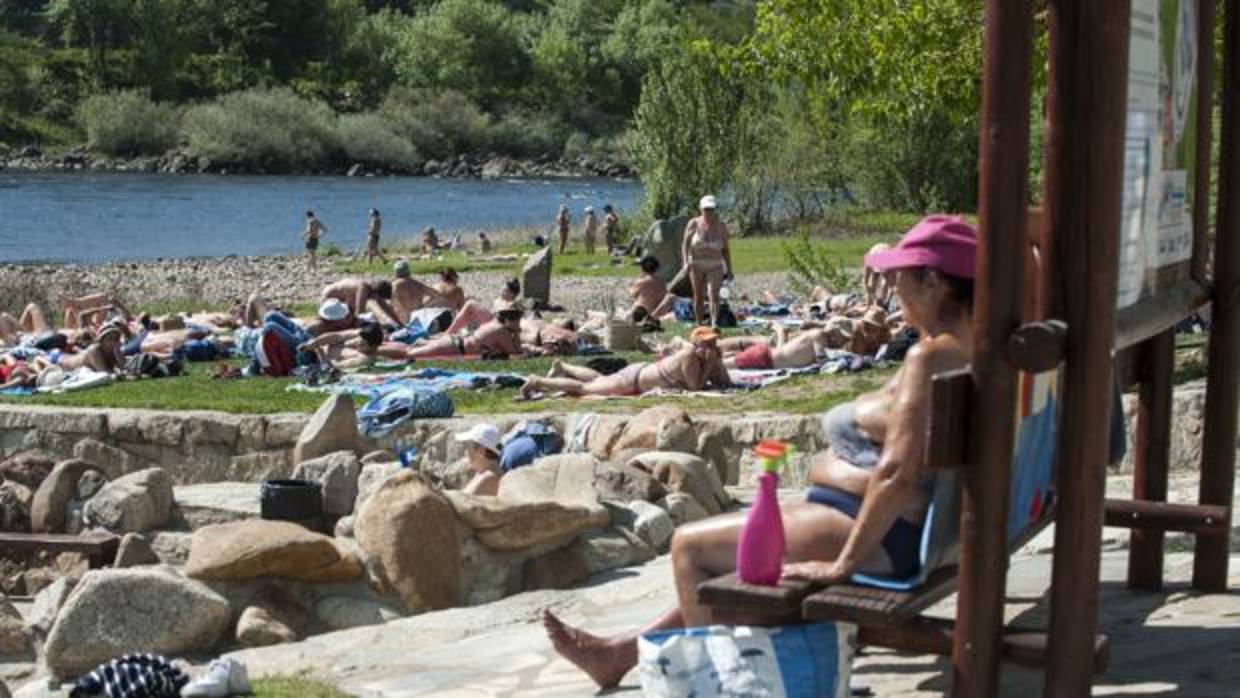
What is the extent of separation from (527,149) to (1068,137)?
104 meters

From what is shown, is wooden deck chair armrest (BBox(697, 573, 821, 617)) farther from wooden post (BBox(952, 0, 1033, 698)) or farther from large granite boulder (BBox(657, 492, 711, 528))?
large granite boulder (BBox(657, 492, 711, 528))

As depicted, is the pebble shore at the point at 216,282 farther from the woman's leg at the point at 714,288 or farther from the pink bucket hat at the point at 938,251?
the pink bucket hat at the point at 938,251

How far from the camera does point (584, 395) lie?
15164mm

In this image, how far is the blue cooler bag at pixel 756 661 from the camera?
4684 millimetres

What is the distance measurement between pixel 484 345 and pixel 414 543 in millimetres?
9932

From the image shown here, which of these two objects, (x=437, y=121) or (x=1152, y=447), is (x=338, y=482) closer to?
(x=1152, y=447)

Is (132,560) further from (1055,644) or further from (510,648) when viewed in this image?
(1055,644)

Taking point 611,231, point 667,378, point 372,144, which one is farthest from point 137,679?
point 372,144

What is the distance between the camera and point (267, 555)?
8.09m

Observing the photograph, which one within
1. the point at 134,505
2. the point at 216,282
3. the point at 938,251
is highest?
the point at 938,251

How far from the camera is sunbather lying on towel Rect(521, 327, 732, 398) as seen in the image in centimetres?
1506

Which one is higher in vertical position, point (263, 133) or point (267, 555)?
point (263, 133)

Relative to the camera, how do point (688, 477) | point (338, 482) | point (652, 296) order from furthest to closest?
point (652, 296)
point (338, 482)
point (688, 477)

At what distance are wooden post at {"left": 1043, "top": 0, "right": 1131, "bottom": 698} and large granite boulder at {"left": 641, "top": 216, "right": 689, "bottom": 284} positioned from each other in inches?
822
